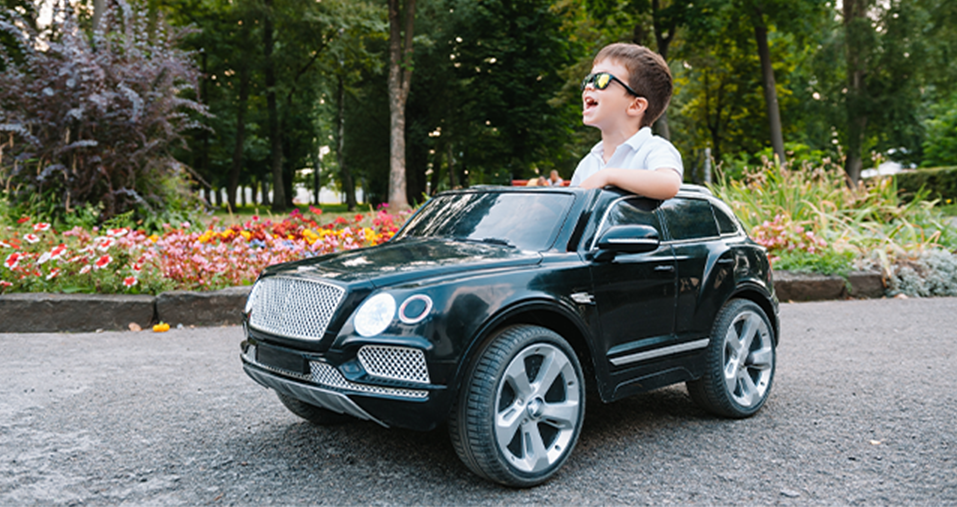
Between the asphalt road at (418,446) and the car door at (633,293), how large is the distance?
57cm

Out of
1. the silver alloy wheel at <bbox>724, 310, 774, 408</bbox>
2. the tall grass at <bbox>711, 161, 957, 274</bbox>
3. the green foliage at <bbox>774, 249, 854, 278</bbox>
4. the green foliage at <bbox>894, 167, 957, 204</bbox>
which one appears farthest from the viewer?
the green foliage at <bbox>894, 167, 957, 204</bbox>

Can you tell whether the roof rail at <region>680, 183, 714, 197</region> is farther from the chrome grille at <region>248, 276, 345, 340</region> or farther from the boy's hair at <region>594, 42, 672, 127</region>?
the chrome grille at <region>248, 276, 345, 340</region>

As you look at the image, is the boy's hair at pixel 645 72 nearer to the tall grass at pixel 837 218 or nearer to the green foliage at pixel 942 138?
the tall grass at pixel 837 218

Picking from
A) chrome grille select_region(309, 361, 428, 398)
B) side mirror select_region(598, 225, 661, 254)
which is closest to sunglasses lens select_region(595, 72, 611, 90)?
side mirror select_region(598, 225, 661, 254)

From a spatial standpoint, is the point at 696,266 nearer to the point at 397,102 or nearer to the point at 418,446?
the point at 418,446

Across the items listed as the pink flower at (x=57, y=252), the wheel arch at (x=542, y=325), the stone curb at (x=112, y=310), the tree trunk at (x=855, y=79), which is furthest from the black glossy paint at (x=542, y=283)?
the tree trunk at (x=855, y=79)

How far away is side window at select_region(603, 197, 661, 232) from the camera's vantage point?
3594 millimetres

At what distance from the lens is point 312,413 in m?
3.78

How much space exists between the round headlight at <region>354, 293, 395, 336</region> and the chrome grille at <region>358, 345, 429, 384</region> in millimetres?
72

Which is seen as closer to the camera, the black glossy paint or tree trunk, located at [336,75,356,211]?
the black glossy paint

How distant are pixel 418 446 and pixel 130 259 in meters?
5.06

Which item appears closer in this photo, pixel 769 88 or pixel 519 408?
pixel 519 408

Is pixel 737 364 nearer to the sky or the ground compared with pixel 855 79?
nearer to the ground

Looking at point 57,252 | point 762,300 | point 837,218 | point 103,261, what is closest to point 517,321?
point 762,300
